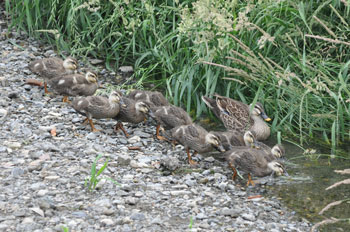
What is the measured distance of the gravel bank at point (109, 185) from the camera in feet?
13.2

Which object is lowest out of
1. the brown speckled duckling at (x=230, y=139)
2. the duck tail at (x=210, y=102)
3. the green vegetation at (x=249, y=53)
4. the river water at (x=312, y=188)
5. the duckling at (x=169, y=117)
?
the river water at (x=312, y=188)

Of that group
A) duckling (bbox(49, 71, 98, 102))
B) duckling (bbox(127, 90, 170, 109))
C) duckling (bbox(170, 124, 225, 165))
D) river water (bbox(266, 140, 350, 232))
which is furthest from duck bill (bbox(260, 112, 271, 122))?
duckling (bbox(49, 71, 98, 102))

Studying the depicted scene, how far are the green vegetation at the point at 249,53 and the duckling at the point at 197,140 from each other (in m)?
0.59

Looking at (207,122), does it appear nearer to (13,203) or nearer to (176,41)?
(176,41)

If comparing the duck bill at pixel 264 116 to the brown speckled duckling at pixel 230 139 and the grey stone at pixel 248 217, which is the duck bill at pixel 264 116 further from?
the grey stone at pixel 248 217

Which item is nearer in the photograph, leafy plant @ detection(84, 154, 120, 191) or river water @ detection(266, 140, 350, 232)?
leafy plant @ detection(84, 154, 120, 191)

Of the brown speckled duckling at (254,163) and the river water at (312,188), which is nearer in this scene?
the river water at (312,188)

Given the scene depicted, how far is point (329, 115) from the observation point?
5.37 m

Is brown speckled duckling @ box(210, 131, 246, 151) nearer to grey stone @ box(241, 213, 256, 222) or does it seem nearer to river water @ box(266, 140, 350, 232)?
river water @ box(266, 140, 350, 232)

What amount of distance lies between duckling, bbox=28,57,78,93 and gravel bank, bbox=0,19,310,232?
0.45 m

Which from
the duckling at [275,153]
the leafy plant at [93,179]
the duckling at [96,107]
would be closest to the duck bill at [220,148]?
the duckling at [275,153]

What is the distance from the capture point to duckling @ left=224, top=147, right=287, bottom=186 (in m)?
5.10

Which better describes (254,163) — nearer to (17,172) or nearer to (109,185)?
(109,185)

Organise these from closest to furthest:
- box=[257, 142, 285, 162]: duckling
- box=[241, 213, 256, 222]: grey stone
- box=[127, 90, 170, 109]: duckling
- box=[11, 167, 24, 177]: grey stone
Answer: box=[241, 213, 256, 222]: grey stone, box=[11, 167, 24, 177]: grey stone, box=[257, 142, 285, 162]: duckling, box=[127, 90, 170, 109]: duckling
